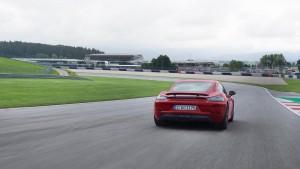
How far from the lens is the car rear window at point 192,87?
10.1 m

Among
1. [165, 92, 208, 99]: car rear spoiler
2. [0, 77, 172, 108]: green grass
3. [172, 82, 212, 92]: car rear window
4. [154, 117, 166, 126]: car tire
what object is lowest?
[0, 77, 172, 108]: green grass

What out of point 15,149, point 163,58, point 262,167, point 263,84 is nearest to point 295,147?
point 262,167

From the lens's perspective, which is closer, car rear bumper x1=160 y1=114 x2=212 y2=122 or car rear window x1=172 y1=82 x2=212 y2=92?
car rear bumper x1=160 y1=114 x2=212 y2=122

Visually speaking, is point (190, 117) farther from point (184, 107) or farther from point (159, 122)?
point (159, 122)

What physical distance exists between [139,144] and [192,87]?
10.7ft

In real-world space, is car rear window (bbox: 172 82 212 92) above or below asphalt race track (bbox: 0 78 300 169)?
above

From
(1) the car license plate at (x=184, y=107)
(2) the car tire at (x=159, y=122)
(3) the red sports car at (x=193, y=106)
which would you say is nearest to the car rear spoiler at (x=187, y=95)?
(3) the red sports car at (x=193, y=106)

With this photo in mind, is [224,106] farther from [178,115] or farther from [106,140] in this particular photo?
[106,140]

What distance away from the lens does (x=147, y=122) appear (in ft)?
36.4

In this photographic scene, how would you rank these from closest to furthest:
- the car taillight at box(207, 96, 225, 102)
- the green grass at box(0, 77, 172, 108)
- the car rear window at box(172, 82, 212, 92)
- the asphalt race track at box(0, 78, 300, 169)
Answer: the asphalt race track at box(0, 78, 300, 169) < the car taillight at box(207, 96, 225, 102) < the car rear window at box(172, 82, 212, 92) < the green grass at box(0, 77, 172, 108)

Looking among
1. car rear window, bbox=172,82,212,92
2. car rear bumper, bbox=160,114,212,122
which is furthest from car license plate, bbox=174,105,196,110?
car rear window, bbox=172,82,212,92

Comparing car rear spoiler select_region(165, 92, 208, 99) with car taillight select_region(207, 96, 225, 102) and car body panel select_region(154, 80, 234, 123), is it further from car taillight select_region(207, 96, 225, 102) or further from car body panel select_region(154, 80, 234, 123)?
car taillight select_region(207, 96, 225, 102)

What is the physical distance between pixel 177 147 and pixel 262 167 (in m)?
1.83

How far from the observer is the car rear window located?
398 inches
